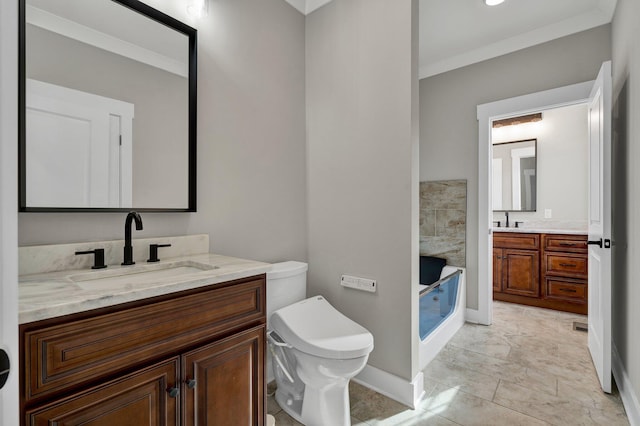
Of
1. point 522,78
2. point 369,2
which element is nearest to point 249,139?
point 369,2

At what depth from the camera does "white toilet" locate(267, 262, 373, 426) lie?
1.44 metres

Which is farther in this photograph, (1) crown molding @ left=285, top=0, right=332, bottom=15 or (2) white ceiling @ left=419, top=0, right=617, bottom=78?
(2) white ceiling @ left=419, top=0, right=617, bottom=78

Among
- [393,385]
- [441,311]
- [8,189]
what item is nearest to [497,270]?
[441,311]

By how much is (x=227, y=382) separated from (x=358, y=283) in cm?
104

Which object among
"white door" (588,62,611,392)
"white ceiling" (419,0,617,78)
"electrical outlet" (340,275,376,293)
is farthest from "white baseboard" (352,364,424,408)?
"white ceiling" (419,0,617,78)

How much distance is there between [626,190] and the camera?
1.87 meters

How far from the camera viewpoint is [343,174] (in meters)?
2.08

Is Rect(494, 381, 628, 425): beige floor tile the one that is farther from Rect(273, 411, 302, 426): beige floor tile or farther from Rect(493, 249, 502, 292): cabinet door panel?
Rect(493, 249, 502, 292): cabinet door panel

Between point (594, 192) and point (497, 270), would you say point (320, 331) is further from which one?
point (497, 270)

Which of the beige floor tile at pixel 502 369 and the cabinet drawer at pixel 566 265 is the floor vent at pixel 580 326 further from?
the beige floor tile at pixel 502 369

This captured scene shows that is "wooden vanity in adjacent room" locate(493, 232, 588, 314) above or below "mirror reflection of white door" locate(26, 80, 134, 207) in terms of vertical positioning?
below

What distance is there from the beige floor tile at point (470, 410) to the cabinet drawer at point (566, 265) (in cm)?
232

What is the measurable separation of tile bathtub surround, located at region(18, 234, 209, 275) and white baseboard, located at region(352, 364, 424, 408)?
1298 millimetres

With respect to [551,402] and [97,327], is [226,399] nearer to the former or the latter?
[97,327]
